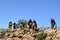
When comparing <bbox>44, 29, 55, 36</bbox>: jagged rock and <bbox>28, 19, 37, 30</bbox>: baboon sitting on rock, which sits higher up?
<bbox>28, 19, 37, 30</bbox>: baboon sitting on rock

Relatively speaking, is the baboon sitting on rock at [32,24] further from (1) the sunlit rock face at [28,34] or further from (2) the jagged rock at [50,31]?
(2) the jagged rock at [50,31]

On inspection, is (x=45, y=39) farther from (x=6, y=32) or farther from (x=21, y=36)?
(x=6, y=32)

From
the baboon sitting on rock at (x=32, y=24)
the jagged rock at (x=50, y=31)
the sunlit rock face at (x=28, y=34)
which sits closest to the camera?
the sunlit rock face at (x=28, y=34)

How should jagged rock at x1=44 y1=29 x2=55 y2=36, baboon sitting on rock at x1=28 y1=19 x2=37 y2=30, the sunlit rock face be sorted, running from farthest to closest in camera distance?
baboon sitting on rock at x1=28 y1=19 x2=37 y2=30
jagged rock at x1=44 y1=29 x2=55 y2=36
the sunlit rock face

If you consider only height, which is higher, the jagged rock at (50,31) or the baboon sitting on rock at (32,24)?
the baboon sitting on rock at (32,24)

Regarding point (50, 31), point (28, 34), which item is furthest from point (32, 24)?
point (50, 31)

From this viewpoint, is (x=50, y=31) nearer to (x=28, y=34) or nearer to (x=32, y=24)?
(x=32, y=24)

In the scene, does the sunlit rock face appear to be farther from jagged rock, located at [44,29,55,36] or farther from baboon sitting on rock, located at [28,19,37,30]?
baboon sitting on rock, located at [28,19,37,30]

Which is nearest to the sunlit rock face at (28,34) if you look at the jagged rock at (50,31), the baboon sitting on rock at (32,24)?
the jagged rock at (50,31)

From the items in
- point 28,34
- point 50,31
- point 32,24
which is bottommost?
point 28,34

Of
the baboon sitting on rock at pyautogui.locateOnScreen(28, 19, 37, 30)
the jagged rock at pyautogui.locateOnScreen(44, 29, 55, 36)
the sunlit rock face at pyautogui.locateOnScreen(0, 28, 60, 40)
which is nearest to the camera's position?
the sunlit rock face at pyautogui.locateOnScreen(0, 28, 60, 40)

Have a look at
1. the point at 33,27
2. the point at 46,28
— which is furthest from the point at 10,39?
the point at 46,28

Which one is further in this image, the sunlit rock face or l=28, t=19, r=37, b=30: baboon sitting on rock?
l=28, t=19, r=37, b=30: baboon sitting on rock

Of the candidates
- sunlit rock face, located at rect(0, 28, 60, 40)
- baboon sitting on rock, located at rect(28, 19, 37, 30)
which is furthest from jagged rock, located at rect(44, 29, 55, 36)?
baboon sitting on rock, located at rect(28, 19, 37, 30)
